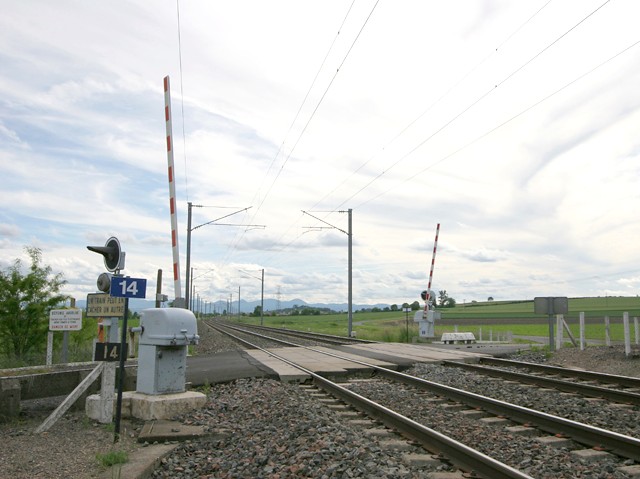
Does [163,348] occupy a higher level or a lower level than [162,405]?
higher

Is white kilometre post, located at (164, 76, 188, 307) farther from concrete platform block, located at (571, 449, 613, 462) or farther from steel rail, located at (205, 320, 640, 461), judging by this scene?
concrete platform block, located at (571, 449, 613, 462)

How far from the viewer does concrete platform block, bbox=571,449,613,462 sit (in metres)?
6.49

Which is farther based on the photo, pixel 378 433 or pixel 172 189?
pixel 172 189

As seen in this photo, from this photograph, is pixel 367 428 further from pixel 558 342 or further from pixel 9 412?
pixel 558 342

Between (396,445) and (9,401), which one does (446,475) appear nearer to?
(396,445)

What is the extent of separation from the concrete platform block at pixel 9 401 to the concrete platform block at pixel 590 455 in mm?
8138

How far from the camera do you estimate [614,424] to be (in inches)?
321

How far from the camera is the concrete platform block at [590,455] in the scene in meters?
6.49

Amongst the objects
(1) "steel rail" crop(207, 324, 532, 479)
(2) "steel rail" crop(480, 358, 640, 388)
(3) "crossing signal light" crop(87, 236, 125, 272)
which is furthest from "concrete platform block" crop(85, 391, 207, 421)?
(2) "steel rail" crop(480, 358, 640, 388)

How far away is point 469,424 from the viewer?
8305 millimetres

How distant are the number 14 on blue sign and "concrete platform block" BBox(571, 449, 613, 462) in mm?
5940

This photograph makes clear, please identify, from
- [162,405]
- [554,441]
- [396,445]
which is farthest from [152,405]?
[554,441]

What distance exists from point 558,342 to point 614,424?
42.1 feet

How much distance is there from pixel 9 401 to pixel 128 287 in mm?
3042
